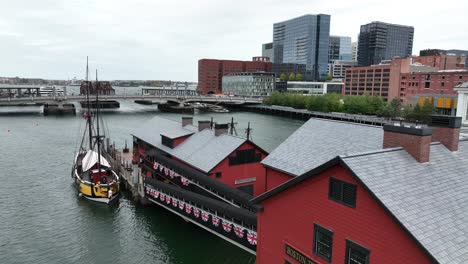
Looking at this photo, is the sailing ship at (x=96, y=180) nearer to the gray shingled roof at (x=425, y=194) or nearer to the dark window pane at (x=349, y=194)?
the dark window pane at (x=349, y=194)

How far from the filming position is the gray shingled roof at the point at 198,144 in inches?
1185

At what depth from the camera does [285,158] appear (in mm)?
23078

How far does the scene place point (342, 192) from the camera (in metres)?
13.3

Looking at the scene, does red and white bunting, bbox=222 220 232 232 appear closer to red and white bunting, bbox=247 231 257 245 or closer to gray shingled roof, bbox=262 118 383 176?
red and white bunting, bbox=247 231 257 245

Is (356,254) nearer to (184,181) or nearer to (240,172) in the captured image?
(240,172)

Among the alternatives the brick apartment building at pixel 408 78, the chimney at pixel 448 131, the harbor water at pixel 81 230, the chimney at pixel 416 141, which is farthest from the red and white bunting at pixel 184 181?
the brick apartment building at pixel 408 78

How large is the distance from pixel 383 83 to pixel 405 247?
517ft

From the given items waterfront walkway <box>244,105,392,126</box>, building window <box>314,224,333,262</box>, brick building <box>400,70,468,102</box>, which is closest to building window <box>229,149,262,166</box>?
building window <box>314,224,333,262</box>

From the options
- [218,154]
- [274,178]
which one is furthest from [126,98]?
[274,178]

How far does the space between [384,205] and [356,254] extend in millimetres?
2896

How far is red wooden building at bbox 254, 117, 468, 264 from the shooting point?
439 inches

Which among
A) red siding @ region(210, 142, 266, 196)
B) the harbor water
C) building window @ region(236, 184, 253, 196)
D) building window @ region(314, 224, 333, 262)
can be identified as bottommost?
the harbor water

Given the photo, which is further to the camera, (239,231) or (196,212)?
(196,212)

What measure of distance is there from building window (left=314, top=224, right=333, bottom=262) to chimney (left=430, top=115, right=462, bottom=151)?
6994 mm
